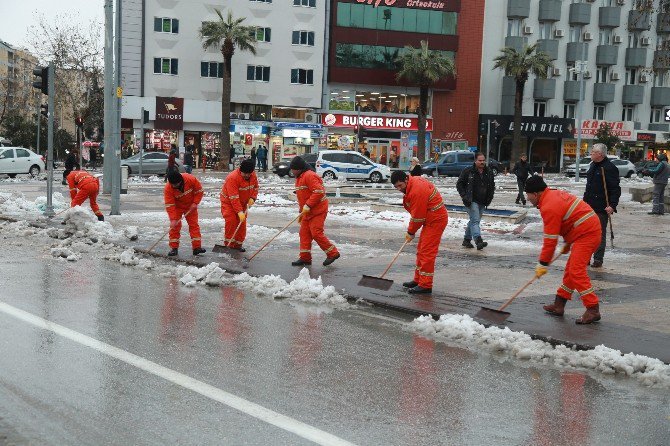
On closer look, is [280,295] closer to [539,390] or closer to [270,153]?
[539,390]

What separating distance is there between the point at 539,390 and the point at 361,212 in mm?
14857

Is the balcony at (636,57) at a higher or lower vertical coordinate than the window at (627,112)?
higher

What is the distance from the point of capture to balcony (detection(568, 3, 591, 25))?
63281mm

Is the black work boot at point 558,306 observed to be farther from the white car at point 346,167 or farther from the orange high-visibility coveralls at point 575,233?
the white car at point 346,167

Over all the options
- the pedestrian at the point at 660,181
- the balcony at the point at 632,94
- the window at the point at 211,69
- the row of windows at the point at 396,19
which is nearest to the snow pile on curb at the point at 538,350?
the pedestrian at the point at 660,181

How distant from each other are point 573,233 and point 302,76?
169ft

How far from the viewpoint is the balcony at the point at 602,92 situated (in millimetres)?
65000

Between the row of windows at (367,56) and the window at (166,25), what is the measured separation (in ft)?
38.6

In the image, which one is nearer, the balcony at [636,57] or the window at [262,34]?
the window at [262,34]

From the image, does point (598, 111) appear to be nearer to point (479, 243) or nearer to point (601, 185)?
point (479, 243)

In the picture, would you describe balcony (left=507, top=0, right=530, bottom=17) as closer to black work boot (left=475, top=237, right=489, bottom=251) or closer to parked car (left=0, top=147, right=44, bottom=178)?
parked car (left=0, top=147, right=44, bottom=178)

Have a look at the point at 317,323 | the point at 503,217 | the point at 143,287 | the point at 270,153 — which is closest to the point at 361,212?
the point at 503,217

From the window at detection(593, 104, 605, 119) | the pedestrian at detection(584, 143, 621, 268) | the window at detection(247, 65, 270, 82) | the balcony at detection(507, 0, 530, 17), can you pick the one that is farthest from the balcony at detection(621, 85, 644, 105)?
the pedestrian at detection(584, 143, 621, 268)

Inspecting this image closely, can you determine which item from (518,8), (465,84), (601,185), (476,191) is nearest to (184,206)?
(476,191)
